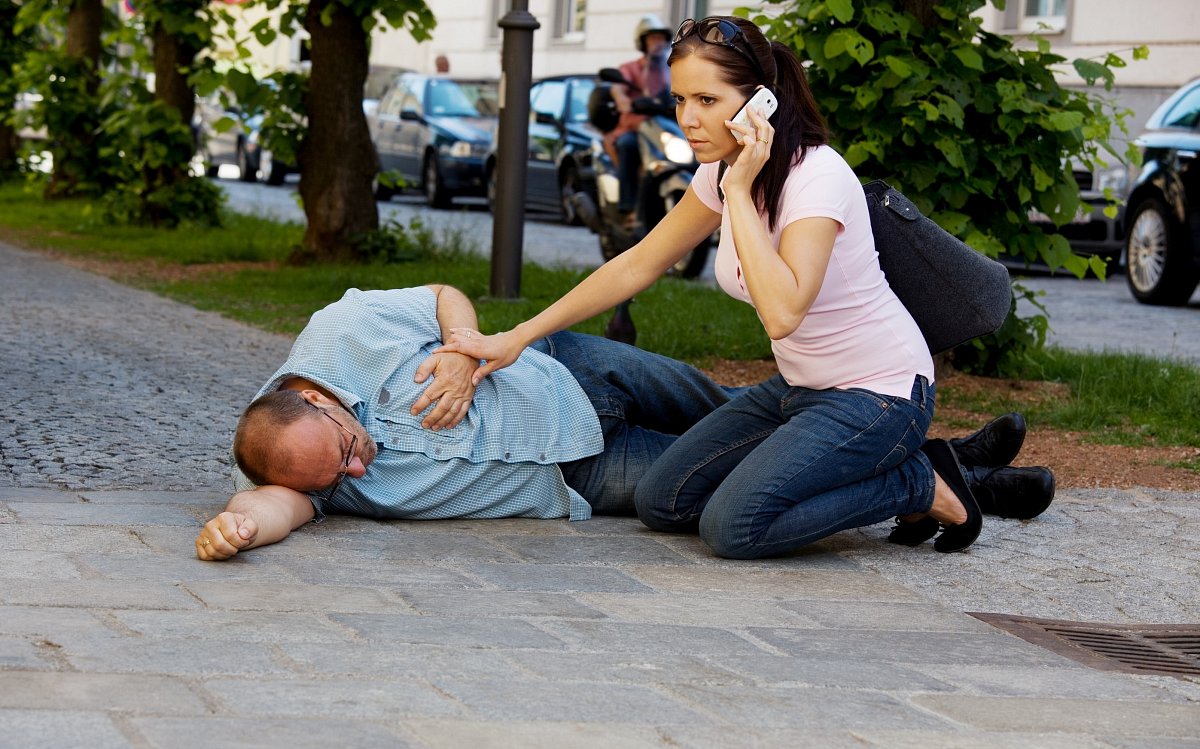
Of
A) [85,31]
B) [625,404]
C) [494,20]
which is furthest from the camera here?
[494,20]

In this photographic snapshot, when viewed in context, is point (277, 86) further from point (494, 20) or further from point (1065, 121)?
point (494, 20)

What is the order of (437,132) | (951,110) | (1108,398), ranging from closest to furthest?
1. (951,110)
2. (1108,398)
3. (437,132)

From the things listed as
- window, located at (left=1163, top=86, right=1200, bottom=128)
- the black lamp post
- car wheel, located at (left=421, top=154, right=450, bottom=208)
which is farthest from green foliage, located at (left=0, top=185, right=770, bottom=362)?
car wheel, located at (left=421, top=154, right=450, bottom=208)

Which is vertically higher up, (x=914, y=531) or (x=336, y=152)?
(x=336, y=152)

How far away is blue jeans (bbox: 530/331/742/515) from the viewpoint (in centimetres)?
508

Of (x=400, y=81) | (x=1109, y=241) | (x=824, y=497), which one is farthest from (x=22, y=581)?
(x=400, y=81)

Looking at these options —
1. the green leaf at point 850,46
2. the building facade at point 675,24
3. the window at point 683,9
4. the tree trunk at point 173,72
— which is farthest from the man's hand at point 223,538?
the window at point 683,9

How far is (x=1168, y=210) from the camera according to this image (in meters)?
12.4

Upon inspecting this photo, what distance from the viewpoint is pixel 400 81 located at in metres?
23.0

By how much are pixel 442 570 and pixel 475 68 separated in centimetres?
2613

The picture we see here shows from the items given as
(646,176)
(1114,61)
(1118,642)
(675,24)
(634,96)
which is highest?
(675,24)

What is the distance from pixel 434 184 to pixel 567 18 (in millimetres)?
7071

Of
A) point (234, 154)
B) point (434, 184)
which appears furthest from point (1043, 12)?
point (234, 154)

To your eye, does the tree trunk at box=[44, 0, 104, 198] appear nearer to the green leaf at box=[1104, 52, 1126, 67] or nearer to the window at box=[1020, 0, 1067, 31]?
the window at box=[1020, 0, 1067, 31]
